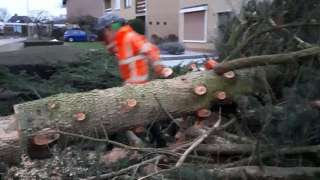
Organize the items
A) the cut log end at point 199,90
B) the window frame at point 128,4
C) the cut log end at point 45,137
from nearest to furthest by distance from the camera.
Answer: the cut log end at point 45,137 → the cut log end at point 199,90 → the window frame at point 128,4

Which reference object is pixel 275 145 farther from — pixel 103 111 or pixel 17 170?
pixel 17 170

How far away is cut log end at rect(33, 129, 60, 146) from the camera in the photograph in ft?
15.2

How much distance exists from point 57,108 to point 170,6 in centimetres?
3655

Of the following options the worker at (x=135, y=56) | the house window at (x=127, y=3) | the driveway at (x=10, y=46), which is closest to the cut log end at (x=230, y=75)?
the worker at (x=135, y=56)

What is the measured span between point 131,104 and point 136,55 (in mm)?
1336

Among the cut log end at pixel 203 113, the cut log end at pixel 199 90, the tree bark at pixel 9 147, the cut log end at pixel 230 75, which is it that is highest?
the cut log end at pixel 230 75

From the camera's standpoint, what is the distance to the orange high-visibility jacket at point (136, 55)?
19.7ft

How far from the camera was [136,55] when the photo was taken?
6.07 metres

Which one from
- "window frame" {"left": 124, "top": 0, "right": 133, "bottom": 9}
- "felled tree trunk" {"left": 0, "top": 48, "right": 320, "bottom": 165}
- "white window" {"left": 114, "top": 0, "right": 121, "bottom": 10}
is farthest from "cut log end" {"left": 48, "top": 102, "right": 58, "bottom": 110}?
"white window" {"left": 114, "top": 0, "right": 121, "bottom": 10}

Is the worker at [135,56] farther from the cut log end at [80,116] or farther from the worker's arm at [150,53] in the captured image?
the cut log end at [80,116]

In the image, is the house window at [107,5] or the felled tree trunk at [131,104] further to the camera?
the house window at [107,5]

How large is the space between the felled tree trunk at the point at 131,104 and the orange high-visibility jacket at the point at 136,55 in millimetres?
938

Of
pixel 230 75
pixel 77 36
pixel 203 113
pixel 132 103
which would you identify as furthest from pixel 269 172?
pixel 77 36

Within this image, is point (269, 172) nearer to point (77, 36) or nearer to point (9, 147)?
point (9, 147)
